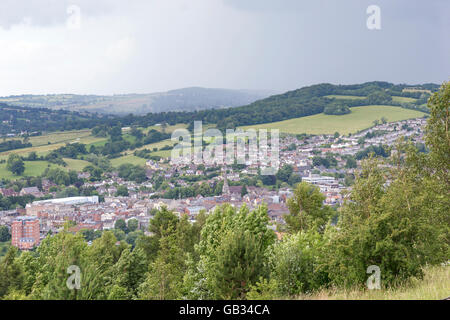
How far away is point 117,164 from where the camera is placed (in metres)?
64.8

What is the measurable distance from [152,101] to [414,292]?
126m

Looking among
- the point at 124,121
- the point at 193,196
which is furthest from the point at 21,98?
the point at 193,196

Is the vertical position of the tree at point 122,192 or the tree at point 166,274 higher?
the tree at point 166,274

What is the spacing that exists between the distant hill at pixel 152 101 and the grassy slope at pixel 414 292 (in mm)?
105381

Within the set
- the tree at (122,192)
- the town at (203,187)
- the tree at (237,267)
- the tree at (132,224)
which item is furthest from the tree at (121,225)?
the tree at (237,267)

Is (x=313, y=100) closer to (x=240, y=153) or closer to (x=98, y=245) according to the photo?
(x=240, y=153)

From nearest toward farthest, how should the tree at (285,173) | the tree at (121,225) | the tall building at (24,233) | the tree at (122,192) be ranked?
the tall building at (24,233)
the tree at (121,225)
the tree at (285,173)
the tree at (122,192)

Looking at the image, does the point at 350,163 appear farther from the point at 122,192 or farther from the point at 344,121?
the point at 122,192

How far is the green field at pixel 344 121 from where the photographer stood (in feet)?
227

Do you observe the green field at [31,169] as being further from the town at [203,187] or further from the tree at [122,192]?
the tree at [122,192]

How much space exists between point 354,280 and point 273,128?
2702 inches

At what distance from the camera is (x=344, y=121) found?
74.8 m

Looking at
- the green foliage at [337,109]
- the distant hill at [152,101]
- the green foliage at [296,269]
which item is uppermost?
the distant hill at [152,101]

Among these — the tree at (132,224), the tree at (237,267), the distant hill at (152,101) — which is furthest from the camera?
the distant hill at (152,101)
